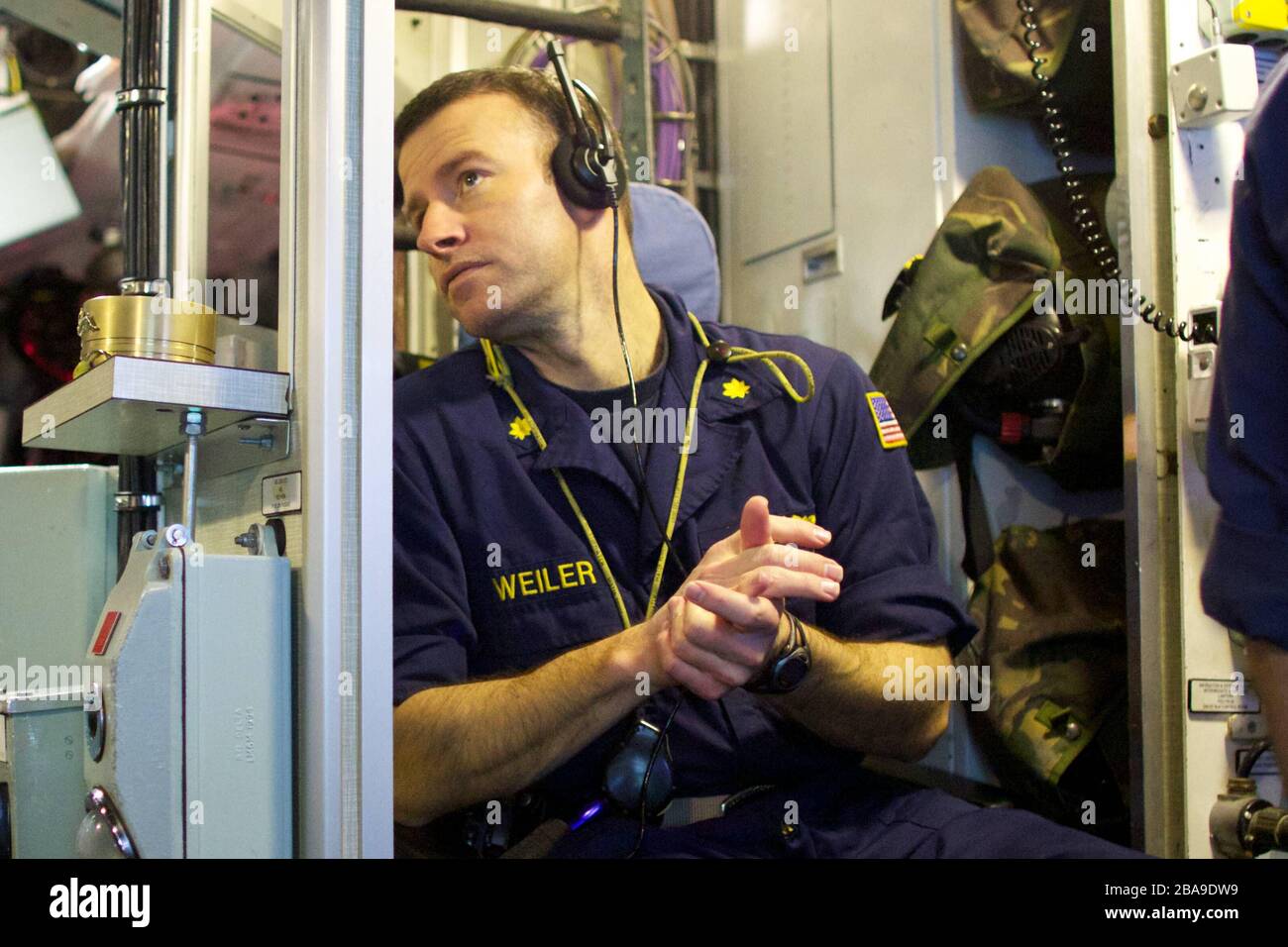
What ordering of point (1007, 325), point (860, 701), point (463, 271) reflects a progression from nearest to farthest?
Answer: point (860, 701) < point (463, 271) < point (1007, 325)

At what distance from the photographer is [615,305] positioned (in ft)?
→ 5.02

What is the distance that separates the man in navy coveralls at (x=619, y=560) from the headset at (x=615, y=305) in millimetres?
27

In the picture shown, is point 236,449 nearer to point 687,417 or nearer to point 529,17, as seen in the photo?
point 687,417

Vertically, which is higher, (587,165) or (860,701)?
(587,165)

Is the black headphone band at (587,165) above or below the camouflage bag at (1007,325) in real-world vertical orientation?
above

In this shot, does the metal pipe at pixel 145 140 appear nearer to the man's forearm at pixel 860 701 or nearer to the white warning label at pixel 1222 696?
the man's forearm at pixel 860 701

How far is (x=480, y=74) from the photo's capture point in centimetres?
155

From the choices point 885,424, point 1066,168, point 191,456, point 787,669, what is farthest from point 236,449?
point 1066,168

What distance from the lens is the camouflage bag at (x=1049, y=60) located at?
5.39ft

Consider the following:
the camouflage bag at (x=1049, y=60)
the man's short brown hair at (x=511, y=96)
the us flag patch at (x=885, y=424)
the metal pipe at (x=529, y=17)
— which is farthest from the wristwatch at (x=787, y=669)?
the metal pipe at (x=529, y=17)

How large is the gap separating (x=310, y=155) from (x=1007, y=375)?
1.12 meters

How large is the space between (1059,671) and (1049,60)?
0.97 metres

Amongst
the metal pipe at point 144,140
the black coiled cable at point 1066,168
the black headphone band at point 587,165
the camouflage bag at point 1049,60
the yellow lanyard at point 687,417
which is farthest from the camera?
the camouflage bag at point 1049,60
